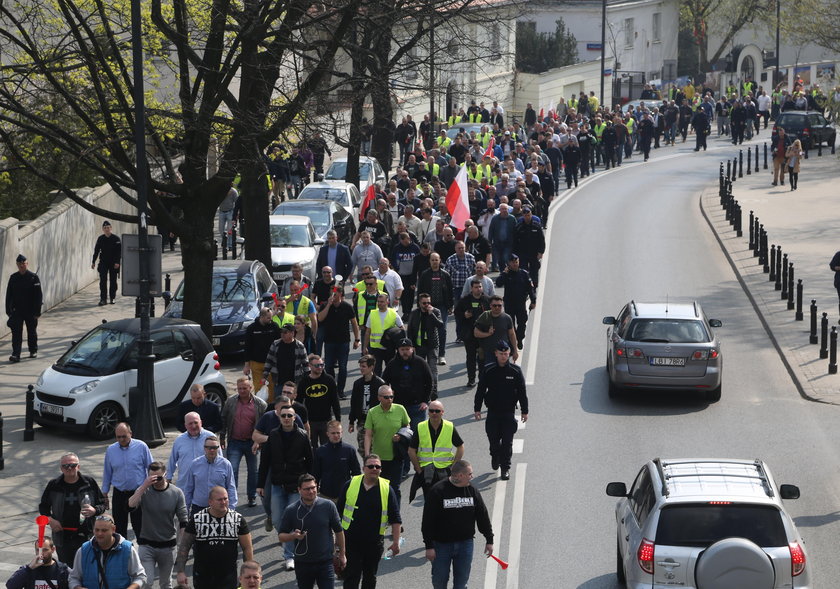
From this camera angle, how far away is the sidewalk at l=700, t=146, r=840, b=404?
2280 centimetres

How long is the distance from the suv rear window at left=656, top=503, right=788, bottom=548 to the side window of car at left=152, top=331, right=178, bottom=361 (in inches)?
403

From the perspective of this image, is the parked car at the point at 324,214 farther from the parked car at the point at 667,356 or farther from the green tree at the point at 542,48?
the green tree at the point at 542,48

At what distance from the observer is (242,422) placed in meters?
15.1

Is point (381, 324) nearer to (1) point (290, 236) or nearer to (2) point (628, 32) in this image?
(1) point (290, 236)

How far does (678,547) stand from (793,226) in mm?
28174

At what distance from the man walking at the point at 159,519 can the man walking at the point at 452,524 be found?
2.35 metres

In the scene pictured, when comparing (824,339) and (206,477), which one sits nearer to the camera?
(206,477)

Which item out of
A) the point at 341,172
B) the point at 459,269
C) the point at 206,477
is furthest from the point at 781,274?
the point at 206,477

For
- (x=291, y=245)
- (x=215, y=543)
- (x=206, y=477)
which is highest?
(x=291, y=245)

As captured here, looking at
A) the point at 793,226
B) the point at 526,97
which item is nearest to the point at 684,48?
the point at 526,97

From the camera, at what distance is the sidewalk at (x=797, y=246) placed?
74.8 feet

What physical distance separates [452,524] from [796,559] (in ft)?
9.50

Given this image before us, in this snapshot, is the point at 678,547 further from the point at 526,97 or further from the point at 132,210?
the point at 526,97

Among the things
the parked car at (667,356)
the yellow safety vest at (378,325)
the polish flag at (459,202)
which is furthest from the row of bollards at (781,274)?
the yellow safety vest at (378,325)
